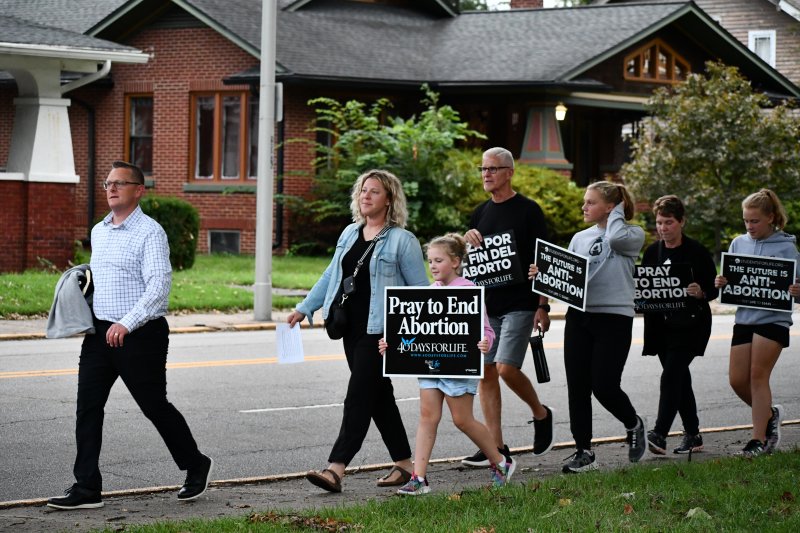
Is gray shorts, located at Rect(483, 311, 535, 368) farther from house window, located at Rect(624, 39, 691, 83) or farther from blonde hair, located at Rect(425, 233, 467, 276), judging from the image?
house window, located at Rect(624, 39, 691, 83)

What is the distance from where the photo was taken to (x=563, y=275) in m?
8.64

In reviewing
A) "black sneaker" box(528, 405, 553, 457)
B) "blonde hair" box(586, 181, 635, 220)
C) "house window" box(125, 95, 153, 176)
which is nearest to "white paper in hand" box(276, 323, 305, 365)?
"black sneaker" box(528, 405, 553, 457)

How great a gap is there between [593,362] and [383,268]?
1.60 metres

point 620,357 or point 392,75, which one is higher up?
point 392,75

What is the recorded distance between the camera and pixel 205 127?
102 feet

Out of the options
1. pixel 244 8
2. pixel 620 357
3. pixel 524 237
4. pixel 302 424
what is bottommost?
pixel 302 424

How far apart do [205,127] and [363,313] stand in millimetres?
23708

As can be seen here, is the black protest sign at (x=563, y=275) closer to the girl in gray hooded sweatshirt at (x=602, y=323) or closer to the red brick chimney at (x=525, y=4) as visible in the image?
the girl in gray hooded sweatshirt at (x=602, y=323)

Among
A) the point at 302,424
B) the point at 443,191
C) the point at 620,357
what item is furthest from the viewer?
the point at 443,191

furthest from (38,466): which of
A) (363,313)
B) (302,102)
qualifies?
(302,102)

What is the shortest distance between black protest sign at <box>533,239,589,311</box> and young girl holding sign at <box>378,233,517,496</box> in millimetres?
822

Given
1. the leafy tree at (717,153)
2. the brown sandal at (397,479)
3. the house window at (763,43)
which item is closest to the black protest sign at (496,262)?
the brown sandal at (397,479)

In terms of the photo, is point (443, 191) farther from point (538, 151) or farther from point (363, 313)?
point (363, 313)

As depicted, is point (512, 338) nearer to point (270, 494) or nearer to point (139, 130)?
point (270, 494)
